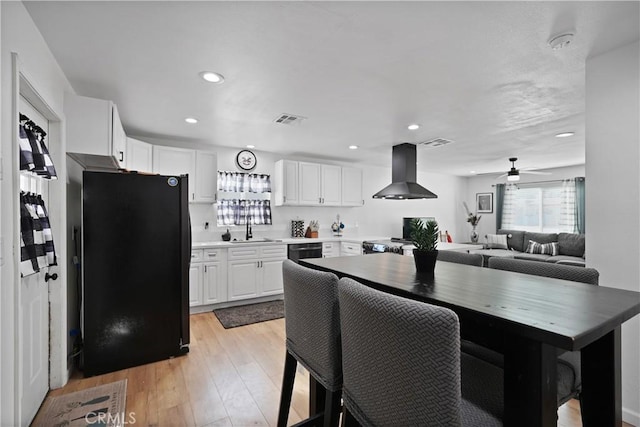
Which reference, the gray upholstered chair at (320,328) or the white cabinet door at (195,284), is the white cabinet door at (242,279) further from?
the gray upholstered chair at (320,328)

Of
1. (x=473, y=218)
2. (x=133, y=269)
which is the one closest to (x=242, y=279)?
(x=133, y=269)

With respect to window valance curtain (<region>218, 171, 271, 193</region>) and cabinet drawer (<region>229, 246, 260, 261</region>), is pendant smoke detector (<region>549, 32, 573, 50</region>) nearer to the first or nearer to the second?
cabinet drawer (<region>229, 246, 260, 261</region>)

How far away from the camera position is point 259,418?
189cm

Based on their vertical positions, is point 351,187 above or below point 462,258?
above

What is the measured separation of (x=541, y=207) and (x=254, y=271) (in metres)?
6.41

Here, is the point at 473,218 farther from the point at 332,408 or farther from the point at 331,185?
the point at 332,408

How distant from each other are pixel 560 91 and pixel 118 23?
3217 mm

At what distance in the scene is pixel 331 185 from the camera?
5.33 m

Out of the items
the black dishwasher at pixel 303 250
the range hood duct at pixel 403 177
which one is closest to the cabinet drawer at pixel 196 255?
the black dishwasher at pixel 303 250

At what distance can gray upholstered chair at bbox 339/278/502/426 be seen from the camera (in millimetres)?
771

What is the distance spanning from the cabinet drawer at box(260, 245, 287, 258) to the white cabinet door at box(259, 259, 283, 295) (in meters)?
0.08

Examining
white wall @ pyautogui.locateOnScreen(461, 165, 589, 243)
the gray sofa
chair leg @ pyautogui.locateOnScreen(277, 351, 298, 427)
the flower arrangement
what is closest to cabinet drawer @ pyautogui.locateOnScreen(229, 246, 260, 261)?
chair leg @ pyautogui.locateOnScreen(277, 351, 298, 427)

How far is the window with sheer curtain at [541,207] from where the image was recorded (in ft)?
20.5

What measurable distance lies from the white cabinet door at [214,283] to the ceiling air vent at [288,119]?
203cm
